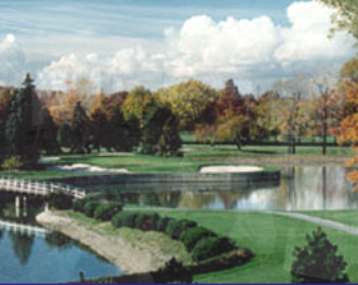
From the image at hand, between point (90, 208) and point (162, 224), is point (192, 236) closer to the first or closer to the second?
point (162, 224)

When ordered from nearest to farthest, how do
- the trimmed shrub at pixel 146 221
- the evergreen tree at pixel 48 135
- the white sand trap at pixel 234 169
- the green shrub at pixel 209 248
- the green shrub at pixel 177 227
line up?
the green shrub at pixel 209 248 → the green shrub at pixel 177 227 → the trimmed shrub at pixel 146 221 → the evergreen tree at pixel 48 135 → the white sand trap at pixel 234 169

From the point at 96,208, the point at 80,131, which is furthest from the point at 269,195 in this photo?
the point at 80,131

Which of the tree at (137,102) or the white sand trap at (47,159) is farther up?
the tree at (137,102)

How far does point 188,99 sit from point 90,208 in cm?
141

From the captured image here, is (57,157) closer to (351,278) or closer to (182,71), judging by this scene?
(182,71)

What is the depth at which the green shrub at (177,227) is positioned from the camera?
18.0 ft

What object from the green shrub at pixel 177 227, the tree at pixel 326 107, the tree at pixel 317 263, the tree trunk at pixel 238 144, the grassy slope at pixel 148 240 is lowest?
the tree at pixel 317 263

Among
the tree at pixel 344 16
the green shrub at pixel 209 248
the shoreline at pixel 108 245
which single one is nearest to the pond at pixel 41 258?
the shoreline at pixel 108 245

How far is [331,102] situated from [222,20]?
1.35m

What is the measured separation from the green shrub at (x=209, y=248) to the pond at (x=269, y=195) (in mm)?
433

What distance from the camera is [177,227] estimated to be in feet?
18.1

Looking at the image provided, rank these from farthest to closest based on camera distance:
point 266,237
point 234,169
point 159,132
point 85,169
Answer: point 234,169 < point 85,169 < point 159,132 < point 266,237

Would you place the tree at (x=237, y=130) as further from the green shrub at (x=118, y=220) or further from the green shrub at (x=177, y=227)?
the green shrub at (x=118, y=220)

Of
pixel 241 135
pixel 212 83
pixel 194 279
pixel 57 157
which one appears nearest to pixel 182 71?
pixel 212 83
